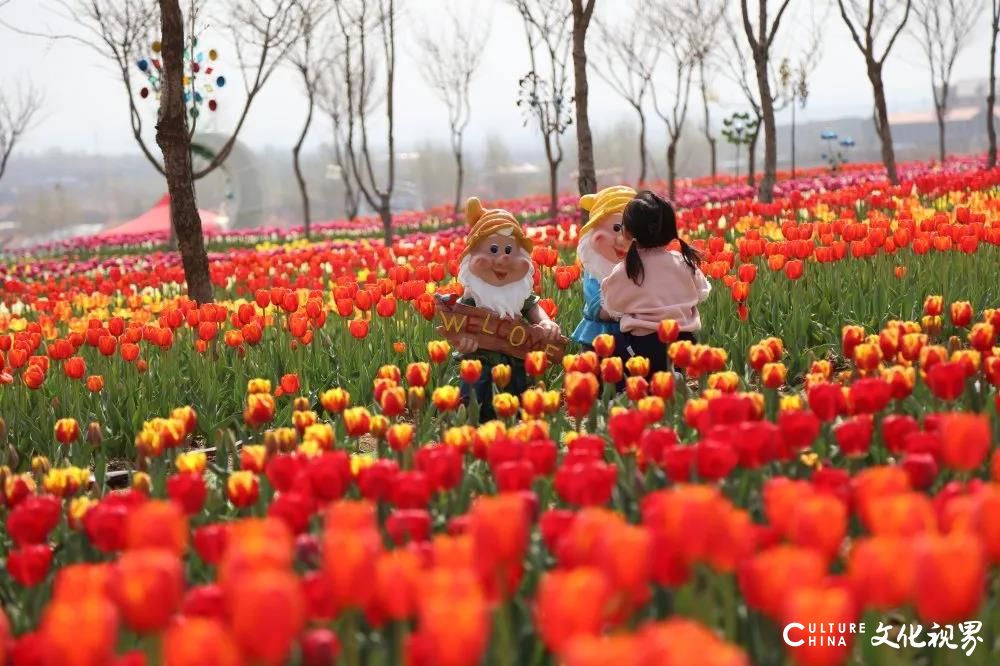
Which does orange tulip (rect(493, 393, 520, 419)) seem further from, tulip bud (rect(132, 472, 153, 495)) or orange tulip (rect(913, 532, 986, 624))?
orange tulip (rect(913, 532, 986, 624))

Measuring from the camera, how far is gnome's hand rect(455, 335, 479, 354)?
442 centimetres

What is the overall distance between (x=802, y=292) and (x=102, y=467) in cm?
349

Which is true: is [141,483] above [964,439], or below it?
below

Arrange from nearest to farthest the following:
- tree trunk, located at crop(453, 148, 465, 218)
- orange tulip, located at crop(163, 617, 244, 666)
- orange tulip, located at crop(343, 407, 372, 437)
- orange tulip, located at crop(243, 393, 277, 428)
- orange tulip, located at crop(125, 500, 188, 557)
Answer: orange tulip, located at crop(163, 617, 244, 666)
orange tulip, located at crop(125, 500, 188, 557)
orange tulip, located at crop(343, 407, 372, 437)
orange tulip, located at crop(243, 393, 277, 428)
tree trunk, located at crop(453, 148, 465, 218)

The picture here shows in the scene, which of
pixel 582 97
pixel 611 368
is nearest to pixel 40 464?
pixel 611 368

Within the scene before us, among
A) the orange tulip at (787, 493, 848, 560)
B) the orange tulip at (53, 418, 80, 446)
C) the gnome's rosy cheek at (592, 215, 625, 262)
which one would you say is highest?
the gnome's rosy cheek at (592, 215, 625, 262)

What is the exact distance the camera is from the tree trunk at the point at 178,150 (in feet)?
22.9

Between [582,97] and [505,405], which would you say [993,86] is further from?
[505,405]

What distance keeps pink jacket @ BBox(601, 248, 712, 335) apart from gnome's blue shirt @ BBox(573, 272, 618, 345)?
164mm

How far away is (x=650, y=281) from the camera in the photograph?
4488 millimetres

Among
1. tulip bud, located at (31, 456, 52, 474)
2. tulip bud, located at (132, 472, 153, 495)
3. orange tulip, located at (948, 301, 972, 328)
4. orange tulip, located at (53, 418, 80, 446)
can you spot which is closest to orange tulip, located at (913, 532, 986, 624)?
tulip bud, located at (132, 472, 153, 495)

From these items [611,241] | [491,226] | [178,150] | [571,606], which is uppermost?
[178,150]

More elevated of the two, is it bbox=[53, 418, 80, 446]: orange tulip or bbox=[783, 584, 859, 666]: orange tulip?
bbox=[783, 584, 859, 666]: orange tulip

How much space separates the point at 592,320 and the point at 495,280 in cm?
52
